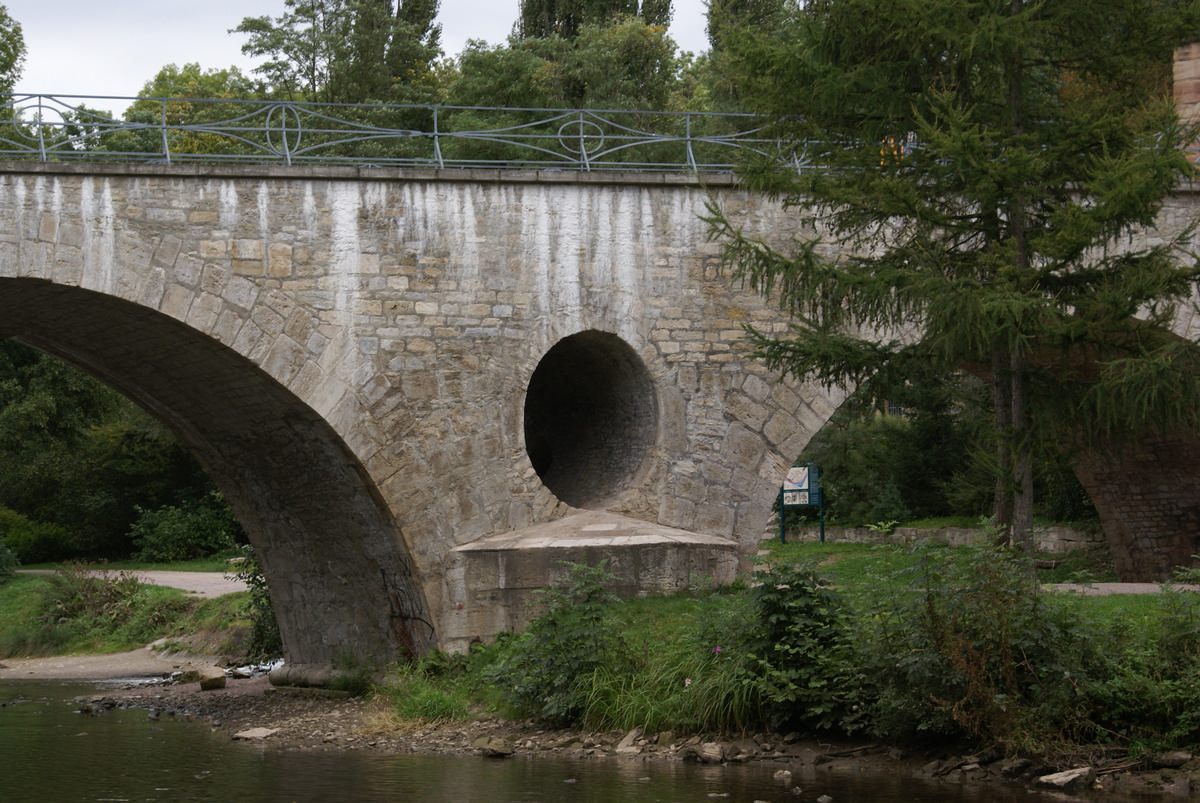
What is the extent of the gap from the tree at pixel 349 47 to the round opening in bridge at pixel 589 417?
17744 mm

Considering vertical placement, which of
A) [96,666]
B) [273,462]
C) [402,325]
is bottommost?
[96,666]

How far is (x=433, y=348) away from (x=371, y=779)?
4.34m

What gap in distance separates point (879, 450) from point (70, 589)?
15469 mm

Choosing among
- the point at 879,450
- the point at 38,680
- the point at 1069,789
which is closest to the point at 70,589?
the point at 38,680

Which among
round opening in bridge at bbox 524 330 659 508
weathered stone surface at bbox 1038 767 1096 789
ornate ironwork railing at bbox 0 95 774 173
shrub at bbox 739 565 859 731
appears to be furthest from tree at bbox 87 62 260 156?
weathered stone surface at bbox 1038 767 1096 789

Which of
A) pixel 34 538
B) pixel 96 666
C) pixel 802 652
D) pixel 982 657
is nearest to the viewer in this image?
pixel 982 657

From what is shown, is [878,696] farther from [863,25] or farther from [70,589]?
[70,589]

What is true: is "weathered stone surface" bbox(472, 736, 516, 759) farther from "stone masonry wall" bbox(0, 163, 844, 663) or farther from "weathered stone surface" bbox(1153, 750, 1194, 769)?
"weathered stone surface" bbox(1153, 750, 1194, 769)

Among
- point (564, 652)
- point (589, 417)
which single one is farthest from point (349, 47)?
point (564, 652)

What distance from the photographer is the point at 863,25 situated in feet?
36.3

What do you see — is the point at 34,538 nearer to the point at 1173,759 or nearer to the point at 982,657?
the point at 982,657

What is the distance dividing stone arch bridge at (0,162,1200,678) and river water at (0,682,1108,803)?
2404mm

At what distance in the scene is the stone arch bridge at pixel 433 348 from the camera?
11.8m

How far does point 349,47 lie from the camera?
107 feet
